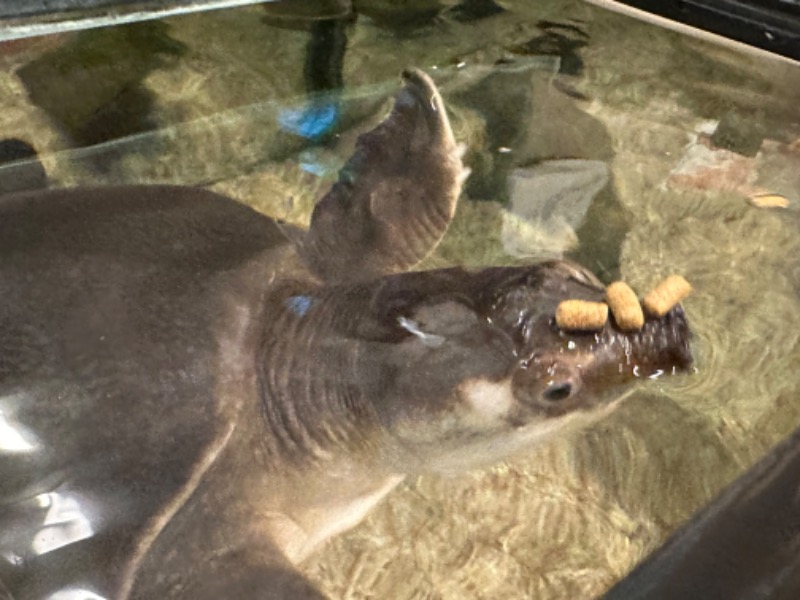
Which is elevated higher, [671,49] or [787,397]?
[671,49]

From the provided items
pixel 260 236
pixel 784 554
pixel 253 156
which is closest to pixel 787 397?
pixel 784 554

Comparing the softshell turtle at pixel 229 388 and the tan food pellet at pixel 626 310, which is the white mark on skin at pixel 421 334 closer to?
the softshell turtle at pixel 229 388

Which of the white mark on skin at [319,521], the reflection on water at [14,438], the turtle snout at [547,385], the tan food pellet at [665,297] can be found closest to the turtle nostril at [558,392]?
the turtle snout at [547,385]

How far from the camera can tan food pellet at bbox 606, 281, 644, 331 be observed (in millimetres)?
719

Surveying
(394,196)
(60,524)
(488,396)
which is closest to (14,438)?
(60,524)

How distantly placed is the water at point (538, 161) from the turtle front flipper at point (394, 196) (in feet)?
0.19

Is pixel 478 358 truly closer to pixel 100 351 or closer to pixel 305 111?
pixel 100 351

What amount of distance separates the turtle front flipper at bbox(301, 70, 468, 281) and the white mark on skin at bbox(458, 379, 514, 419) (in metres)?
0.34

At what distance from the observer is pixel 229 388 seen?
90cm

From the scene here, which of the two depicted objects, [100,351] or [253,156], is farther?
Answer: [253,156]

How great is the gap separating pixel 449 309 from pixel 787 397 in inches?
19.4

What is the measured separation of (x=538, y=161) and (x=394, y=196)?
30 cm

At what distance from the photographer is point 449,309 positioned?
31.0 inches

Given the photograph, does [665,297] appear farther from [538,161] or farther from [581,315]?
[538,161]
